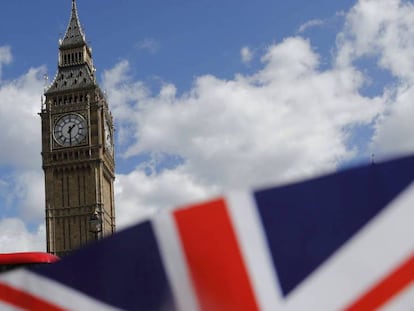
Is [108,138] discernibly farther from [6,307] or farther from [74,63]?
[6,307]

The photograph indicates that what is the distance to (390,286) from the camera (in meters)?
2.58

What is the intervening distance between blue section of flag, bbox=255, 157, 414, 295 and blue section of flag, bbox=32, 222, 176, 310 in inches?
18.1

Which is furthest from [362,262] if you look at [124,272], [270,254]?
[124,272]

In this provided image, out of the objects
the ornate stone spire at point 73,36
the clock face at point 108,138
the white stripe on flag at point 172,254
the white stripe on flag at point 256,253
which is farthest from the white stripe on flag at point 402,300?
the ornate stone spire at point 73,36

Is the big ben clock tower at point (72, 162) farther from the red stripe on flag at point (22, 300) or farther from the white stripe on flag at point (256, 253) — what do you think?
the white stripe on flag at point (256, 253)

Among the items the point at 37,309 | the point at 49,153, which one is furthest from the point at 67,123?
the point at 37,309

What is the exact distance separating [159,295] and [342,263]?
70 cm

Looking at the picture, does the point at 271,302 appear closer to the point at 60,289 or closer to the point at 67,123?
the point at 60,289

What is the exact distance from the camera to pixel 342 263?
8.64ft

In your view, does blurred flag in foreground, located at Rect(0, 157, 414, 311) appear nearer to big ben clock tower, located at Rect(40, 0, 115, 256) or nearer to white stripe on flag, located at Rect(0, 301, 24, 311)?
white stripe on flag, located at Rect(0, 301, 24, 311)

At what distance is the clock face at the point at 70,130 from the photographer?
69500mm

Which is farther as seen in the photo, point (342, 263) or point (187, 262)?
point (187, 262)

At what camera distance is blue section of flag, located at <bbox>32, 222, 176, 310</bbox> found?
2.86 metres

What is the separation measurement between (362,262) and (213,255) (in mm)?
551
